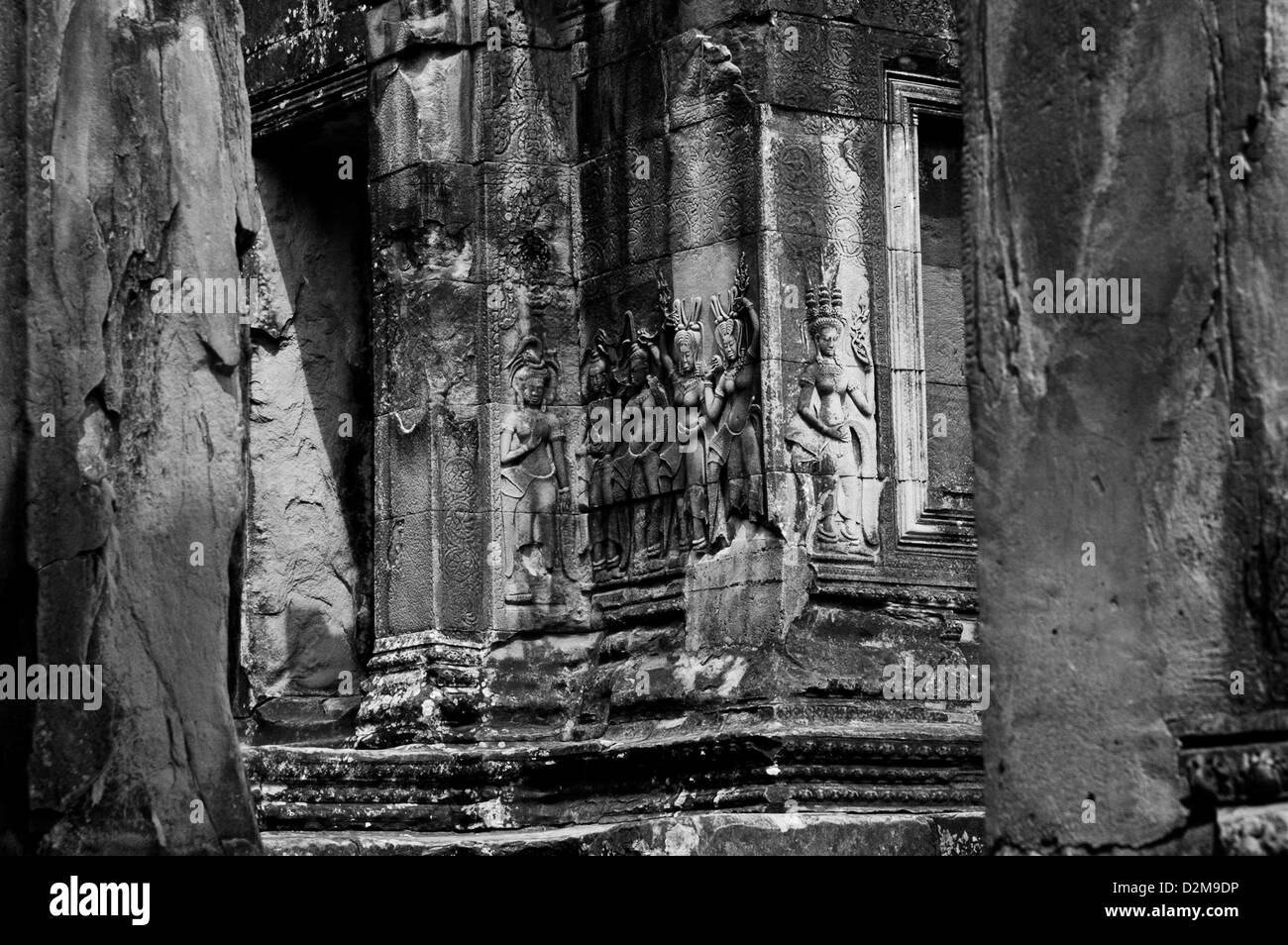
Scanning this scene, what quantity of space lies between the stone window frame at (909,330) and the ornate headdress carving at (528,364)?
1.99 m

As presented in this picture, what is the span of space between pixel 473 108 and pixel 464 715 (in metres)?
3.33

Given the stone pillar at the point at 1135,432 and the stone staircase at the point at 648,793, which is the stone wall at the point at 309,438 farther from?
the stone pillar at the point at 1135,432

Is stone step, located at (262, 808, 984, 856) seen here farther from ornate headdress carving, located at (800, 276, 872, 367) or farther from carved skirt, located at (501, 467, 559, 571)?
ornate headdress carving, located at (800, 276, 872, 367)

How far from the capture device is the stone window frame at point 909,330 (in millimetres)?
14391

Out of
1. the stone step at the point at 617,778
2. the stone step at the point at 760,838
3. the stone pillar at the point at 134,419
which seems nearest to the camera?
the stone pillar at the point at 134,419

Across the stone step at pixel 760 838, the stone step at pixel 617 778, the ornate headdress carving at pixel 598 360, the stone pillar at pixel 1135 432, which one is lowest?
the stone step at pixel 760 838

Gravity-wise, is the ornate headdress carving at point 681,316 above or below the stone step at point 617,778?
above

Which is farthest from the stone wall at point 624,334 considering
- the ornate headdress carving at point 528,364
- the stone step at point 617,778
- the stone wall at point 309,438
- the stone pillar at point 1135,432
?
the stone pillar at point 1135,432

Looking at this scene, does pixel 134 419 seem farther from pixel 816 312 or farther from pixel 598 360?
pixel 598 360

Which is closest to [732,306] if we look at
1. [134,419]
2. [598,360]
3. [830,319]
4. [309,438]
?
[830,319]

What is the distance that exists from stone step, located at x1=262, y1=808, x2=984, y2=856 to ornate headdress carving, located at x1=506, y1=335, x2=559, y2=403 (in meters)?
2.81

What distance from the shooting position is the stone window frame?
567 inches

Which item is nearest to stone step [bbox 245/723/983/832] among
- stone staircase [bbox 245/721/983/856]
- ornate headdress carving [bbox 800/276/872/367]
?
stone staircase [bbox 245/721/983/856]
